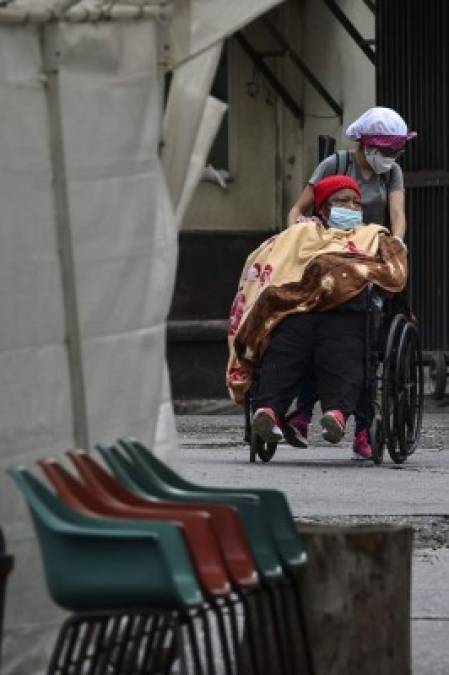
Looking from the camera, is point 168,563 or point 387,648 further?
point 387,648

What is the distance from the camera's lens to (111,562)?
505 centimetres

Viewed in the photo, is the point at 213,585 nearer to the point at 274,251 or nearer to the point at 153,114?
the point at 153,114

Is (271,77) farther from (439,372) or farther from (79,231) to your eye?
(79,231)

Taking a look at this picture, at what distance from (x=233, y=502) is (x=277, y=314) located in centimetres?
638

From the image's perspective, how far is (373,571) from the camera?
626 cm

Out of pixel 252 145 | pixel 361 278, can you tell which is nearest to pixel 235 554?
pixel 361 278

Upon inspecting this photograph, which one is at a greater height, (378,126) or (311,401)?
(378,126)

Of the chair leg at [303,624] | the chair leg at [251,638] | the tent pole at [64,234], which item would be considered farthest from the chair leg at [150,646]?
the tent pole at [64,234]

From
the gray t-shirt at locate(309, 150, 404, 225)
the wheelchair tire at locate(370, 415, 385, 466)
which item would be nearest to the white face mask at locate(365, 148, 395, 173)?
the gray t-shirt at locate(309, 150, 404, 225)

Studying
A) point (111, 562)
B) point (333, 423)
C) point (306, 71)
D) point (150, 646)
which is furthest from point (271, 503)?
point (306, 71)

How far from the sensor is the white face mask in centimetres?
1247

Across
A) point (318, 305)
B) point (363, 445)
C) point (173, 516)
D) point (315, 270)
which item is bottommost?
point (363, 445)

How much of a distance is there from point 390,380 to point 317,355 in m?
0.48

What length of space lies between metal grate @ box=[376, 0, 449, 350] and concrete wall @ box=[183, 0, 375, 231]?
155 inches
